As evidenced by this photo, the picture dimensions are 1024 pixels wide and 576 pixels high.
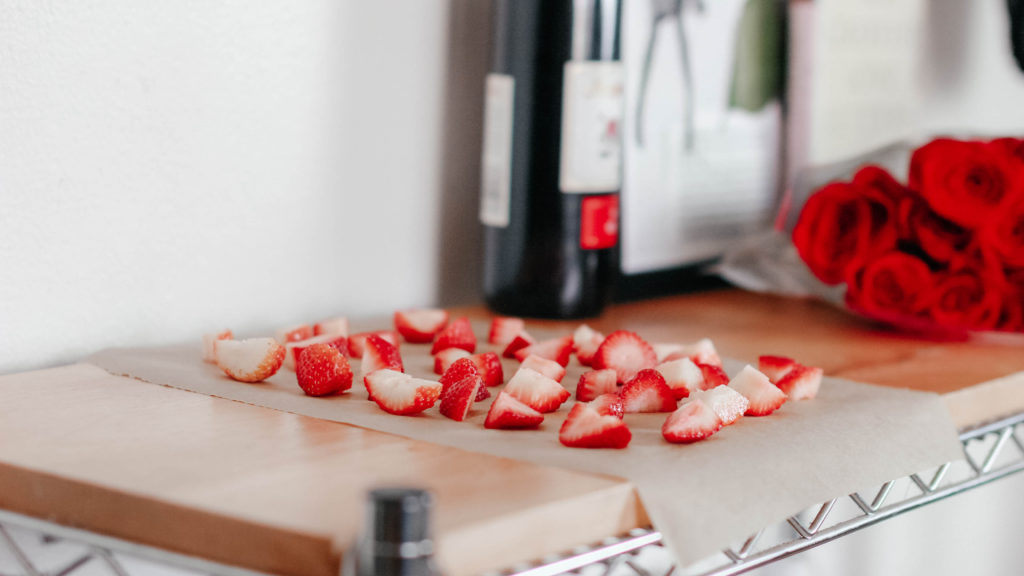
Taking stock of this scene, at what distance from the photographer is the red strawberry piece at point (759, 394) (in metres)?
0.73

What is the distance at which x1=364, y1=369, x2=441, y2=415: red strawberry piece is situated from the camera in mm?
672

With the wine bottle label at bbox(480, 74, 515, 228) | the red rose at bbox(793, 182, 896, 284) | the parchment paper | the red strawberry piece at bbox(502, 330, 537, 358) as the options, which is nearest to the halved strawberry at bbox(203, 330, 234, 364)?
the parchment paper

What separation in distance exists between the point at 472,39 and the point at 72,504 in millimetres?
687

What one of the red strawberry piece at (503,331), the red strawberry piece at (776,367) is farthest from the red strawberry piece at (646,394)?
the red strawberry piece at (503,331)

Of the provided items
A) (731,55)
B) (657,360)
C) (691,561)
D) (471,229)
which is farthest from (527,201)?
(691,561)

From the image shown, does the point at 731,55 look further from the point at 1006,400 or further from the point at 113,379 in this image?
the point at 113,379

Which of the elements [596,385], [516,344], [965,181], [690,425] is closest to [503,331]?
[516,344]

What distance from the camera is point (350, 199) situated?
1.01 m

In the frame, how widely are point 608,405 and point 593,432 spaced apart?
0.05 metres

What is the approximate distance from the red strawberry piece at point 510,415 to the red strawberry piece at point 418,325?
0.25m

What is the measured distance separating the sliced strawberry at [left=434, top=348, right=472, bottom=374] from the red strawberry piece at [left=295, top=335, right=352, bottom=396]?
0.09 m

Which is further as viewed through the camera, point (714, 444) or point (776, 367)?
point (776, 367)

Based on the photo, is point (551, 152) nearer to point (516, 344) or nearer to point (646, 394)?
point (516, 344)

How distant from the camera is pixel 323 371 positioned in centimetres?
70
